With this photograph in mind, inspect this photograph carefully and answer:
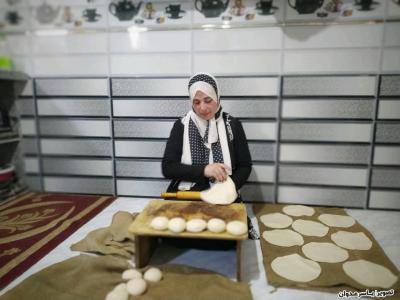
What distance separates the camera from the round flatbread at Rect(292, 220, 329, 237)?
6.82ft

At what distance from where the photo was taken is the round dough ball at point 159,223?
4.66 ft

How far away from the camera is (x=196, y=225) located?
1403 millimetres

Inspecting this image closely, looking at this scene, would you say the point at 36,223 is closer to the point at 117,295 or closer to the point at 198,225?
the point at 117,295

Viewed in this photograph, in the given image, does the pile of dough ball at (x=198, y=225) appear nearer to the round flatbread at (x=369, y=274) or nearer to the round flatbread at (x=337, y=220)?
the round flatbread at (x=369, y=274)

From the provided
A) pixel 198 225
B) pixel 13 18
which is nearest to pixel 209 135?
pixel 198 225

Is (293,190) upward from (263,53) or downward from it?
downward

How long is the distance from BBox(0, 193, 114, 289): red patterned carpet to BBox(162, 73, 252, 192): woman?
873 mm

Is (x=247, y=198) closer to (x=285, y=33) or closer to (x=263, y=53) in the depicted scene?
(x=263, y=53)

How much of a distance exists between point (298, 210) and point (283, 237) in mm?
564

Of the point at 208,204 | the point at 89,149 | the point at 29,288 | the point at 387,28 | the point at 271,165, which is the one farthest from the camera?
the point at 89,149

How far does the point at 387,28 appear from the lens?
7.54ft

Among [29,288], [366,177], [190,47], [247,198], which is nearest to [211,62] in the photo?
[190,47]

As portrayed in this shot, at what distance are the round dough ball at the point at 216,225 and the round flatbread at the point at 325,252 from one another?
2.35 feet

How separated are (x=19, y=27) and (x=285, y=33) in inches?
92.7
